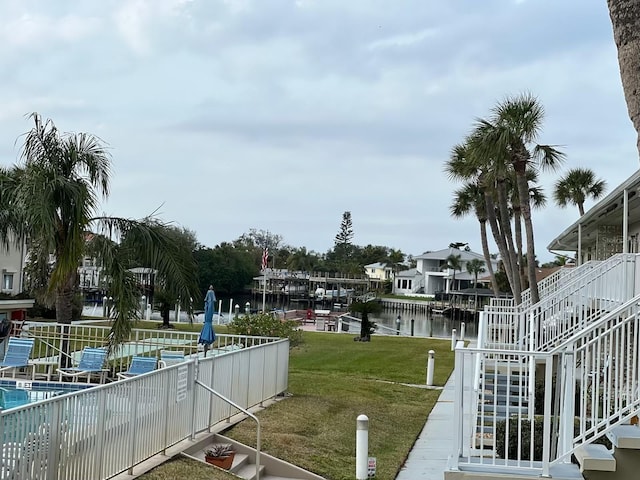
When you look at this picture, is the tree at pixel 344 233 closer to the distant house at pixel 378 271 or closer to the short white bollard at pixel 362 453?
the distant house at pixel 378 271

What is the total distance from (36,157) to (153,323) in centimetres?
2844

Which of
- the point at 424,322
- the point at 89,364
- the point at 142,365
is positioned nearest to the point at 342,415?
the point at 142,365

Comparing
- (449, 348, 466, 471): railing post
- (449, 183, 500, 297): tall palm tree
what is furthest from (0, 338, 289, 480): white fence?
(449, 183, 500, 297): tall palm tree

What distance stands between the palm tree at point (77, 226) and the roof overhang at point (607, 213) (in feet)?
31.4

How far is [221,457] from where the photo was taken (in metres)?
9.80

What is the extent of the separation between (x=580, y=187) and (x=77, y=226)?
3565 cm

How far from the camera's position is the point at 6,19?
52.2ft

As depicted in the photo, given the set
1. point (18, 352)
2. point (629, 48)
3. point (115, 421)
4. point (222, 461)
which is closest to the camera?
point (629, 48)

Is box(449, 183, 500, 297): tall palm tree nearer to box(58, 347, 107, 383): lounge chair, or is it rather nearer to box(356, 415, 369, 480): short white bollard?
box(58, 347, 107, 383): lounge chair

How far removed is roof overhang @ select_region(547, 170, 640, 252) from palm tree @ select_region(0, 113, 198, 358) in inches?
376

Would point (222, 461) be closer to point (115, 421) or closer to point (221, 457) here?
point (221, 457)

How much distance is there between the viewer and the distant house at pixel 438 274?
346 feet

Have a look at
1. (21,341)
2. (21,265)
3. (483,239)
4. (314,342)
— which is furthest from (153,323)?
(21,341)

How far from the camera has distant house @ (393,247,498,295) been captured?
105 meters
